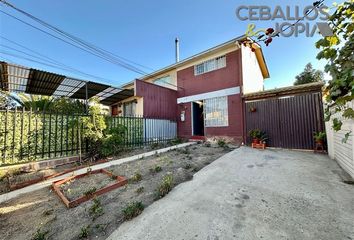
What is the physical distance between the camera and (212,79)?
10680 millimetres

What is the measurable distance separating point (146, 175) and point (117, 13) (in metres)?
11.1

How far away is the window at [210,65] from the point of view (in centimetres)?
1033

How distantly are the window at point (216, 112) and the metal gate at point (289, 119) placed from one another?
1570 millimetres

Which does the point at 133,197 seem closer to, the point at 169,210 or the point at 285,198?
the point at 169,210

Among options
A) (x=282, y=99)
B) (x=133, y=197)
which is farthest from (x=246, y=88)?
(x=133, y=197)

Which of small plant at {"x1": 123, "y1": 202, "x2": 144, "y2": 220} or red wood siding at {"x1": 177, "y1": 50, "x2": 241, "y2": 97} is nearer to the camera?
small plant at {"x1": 123, "y1": 202, "x2": 144, "y2": 220}

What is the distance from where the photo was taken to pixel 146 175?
14.9ft

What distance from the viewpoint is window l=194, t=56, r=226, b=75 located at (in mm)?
10334

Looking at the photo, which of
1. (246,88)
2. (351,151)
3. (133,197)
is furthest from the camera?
(246,88)

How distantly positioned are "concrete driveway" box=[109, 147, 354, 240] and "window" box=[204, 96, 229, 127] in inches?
236

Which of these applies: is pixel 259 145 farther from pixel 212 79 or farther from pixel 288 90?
pixel 212 79

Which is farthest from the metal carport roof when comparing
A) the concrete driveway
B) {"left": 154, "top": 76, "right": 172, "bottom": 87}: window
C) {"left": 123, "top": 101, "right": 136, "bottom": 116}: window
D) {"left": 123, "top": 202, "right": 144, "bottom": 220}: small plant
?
the concrete driveway

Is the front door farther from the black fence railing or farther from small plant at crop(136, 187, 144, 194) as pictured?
small plant at crop(136, 187, 144, 194)

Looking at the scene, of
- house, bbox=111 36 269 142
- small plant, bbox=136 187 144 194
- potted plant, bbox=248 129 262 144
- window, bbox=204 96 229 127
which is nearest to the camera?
small plant, bbox=136 187 144 194
